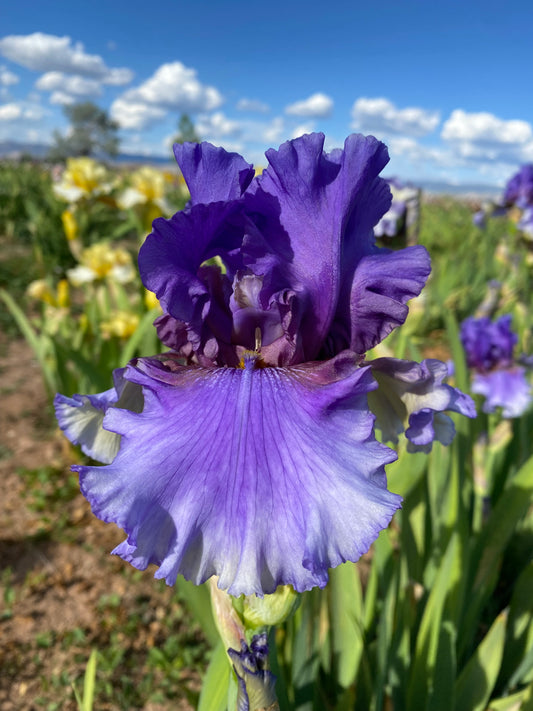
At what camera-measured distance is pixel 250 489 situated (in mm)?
659

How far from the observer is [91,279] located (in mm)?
3693

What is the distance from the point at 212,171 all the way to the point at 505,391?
1.99 meters

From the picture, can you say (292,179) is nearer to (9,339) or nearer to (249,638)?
(249,638)

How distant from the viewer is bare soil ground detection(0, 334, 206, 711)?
1970mm

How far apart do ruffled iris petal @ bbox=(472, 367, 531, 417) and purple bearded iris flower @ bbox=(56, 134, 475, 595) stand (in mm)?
1564

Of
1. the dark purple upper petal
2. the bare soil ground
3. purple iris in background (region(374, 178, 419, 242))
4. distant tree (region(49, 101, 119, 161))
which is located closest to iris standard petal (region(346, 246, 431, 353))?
the dark purple upper petal

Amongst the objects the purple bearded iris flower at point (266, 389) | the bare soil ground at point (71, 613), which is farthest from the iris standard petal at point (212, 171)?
the bare soil ground at point (71, 613)

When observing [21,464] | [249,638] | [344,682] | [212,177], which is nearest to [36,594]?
[21,464]

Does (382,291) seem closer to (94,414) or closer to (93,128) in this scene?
(94,414)

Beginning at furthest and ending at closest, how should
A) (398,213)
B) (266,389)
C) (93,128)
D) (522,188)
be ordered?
(93,128) < (522,188) < (398,213) < (266,389)

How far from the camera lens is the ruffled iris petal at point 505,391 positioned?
2299 mm

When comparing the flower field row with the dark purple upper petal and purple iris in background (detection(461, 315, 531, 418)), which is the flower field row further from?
purple iris in background (detection(461, 315, 531, 418))

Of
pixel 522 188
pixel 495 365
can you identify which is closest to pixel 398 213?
pixel 495 365

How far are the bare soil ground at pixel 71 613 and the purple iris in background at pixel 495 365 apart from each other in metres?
1.72
